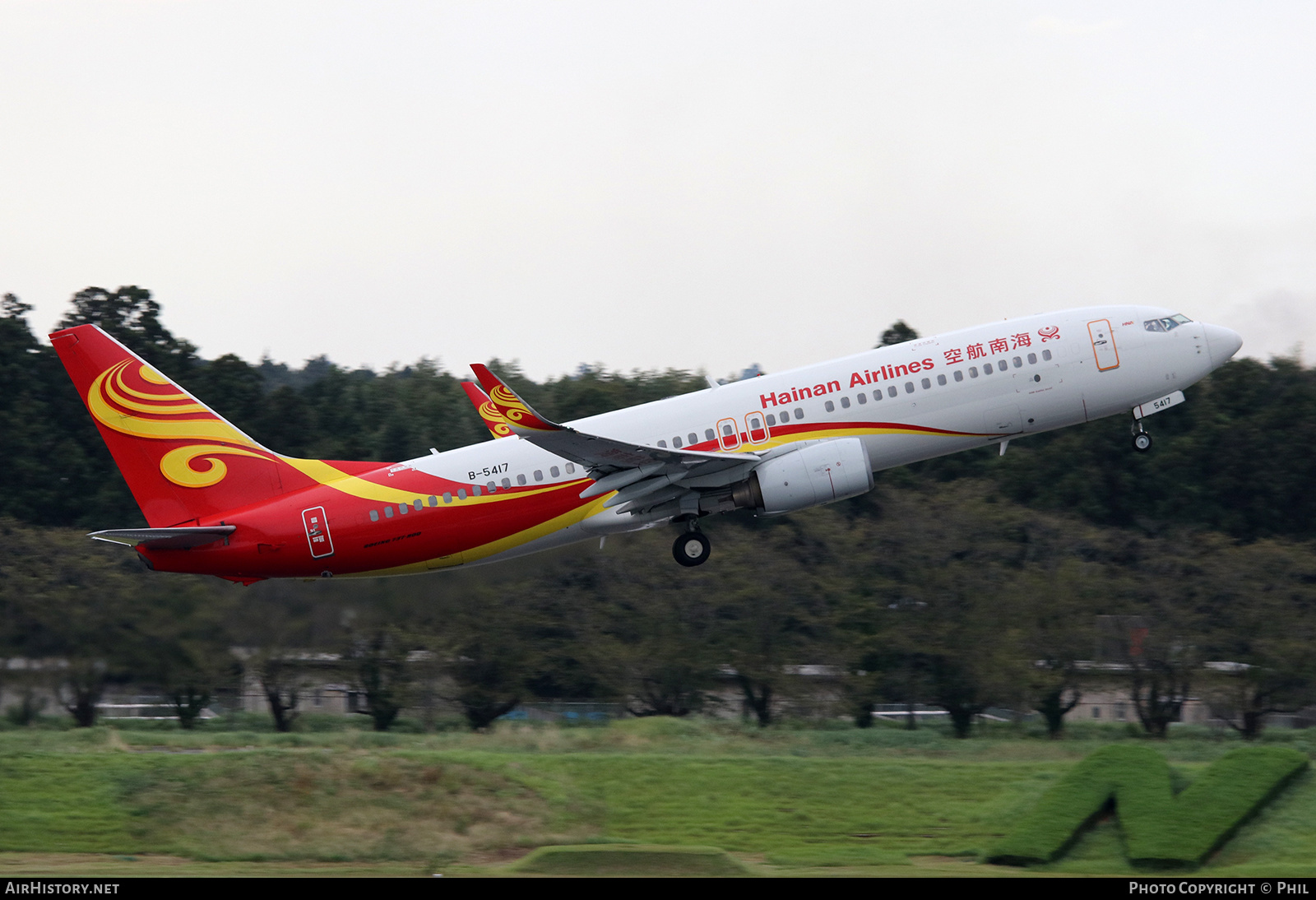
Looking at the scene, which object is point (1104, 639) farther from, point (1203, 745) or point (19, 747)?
point (19, 747)

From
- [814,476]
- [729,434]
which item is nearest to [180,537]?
[729,434]

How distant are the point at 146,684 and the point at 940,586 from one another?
27.7 metres

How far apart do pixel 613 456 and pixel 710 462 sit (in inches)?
92.2

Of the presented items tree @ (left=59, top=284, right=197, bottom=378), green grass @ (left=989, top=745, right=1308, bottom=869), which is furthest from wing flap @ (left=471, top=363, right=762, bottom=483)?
tree @ (left=59, top=284, right=197, bottom=378)

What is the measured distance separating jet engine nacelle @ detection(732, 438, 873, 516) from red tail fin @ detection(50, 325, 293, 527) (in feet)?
39.6

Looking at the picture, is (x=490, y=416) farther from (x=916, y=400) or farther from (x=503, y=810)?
(x=916, y=400)

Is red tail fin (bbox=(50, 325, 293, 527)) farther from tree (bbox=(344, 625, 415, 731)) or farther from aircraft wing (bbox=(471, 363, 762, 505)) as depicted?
tree (bbox=(344, 625, 415, 731))

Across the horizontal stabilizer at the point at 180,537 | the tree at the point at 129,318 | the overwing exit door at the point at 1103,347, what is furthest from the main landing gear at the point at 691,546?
the tree at the point at 129,318

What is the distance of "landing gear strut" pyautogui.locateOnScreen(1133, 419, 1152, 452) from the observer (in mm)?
35906

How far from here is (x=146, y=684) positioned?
36281mm

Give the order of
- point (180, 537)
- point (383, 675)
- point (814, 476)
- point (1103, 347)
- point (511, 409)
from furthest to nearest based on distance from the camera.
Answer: point (383, 675)
point (1103, 347)
point (180, 537)
point (814, 476)
point (511, 409)

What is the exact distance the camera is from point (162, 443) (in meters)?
36.2

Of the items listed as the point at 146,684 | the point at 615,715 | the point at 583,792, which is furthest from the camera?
the point at 615,715
